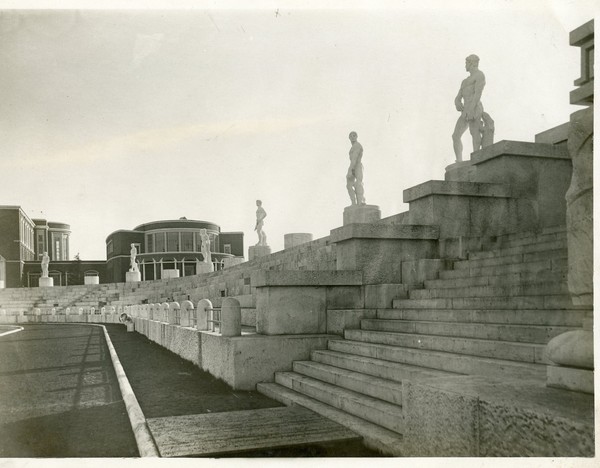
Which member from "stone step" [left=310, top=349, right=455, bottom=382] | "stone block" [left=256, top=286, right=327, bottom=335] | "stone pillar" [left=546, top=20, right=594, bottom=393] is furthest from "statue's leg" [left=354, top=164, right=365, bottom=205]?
"stone pillar" [left=546, top=20, right=594, bottom=393]

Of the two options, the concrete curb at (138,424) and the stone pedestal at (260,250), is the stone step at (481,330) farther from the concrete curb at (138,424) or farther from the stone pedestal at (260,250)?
the stone pedestal at (260,250)

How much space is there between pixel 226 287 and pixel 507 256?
12.7m

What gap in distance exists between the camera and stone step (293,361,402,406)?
553 centimetres

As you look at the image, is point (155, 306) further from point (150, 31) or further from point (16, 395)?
point (150, 31)

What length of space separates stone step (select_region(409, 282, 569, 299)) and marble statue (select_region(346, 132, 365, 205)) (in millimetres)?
8826

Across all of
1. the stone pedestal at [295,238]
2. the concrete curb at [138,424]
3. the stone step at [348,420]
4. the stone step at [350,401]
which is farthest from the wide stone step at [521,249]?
the stone pedestal at [295,238]

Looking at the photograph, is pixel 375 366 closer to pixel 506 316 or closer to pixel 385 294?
pixel 506 316

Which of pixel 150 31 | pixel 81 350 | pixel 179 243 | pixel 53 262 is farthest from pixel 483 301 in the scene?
pixel 53 262

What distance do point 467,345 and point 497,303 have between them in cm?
98

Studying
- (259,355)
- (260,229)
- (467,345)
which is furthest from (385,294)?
(260,229)

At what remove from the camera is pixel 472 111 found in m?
11.9

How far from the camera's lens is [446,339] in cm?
591

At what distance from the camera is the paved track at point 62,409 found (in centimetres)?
560

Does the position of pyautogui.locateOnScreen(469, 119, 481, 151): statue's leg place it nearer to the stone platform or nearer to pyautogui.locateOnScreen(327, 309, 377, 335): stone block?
pyautogui.locateOnScreen(327, 309, 377, 335): stone block
